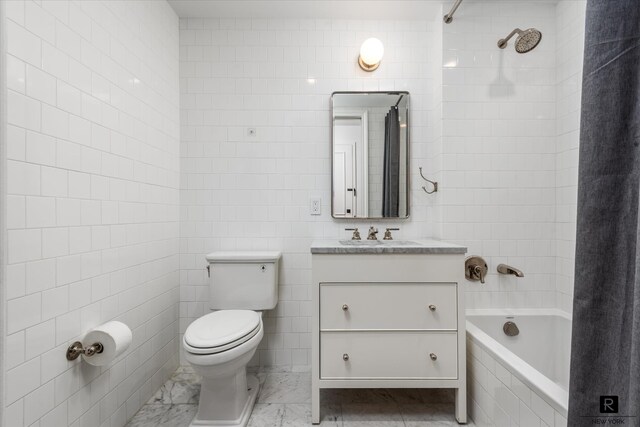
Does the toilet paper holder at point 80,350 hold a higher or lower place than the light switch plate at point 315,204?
lower

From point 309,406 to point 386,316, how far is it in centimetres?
70

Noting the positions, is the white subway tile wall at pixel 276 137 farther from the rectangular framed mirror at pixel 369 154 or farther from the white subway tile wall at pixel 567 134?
the white subway tile wall at pixel 567 134

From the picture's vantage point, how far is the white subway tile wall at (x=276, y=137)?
211cm

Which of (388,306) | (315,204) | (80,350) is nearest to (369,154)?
(315,204)

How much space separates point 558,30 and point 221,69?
2.26 metres

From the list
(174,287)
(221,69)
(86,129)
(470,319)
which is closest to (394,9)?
(221,69)

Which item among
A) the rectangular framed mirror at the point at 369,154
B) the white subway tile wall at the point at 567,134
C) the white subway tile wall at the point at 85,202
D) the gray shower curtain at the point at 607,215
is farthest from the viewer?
the rectangular framed mirror at the point at 369,154

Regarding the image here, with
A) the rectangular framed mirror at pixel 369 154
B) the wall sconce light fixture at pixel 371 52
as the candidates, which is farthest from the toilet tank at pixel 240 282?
the wall sconce light fixture at pixel 371 52

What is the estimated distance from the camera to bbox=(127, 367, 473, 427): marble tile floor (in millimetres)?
1580

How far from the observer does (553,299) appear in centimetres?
198

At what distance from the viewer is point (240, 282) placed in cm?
189

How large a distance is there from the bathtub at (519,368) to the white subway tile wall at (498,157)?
0.13 metres

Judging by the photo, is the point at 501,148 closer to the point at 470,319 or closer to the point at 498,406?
the point at 470,319

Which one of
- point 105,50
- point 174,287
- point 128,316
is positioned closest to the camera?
point 105,50
